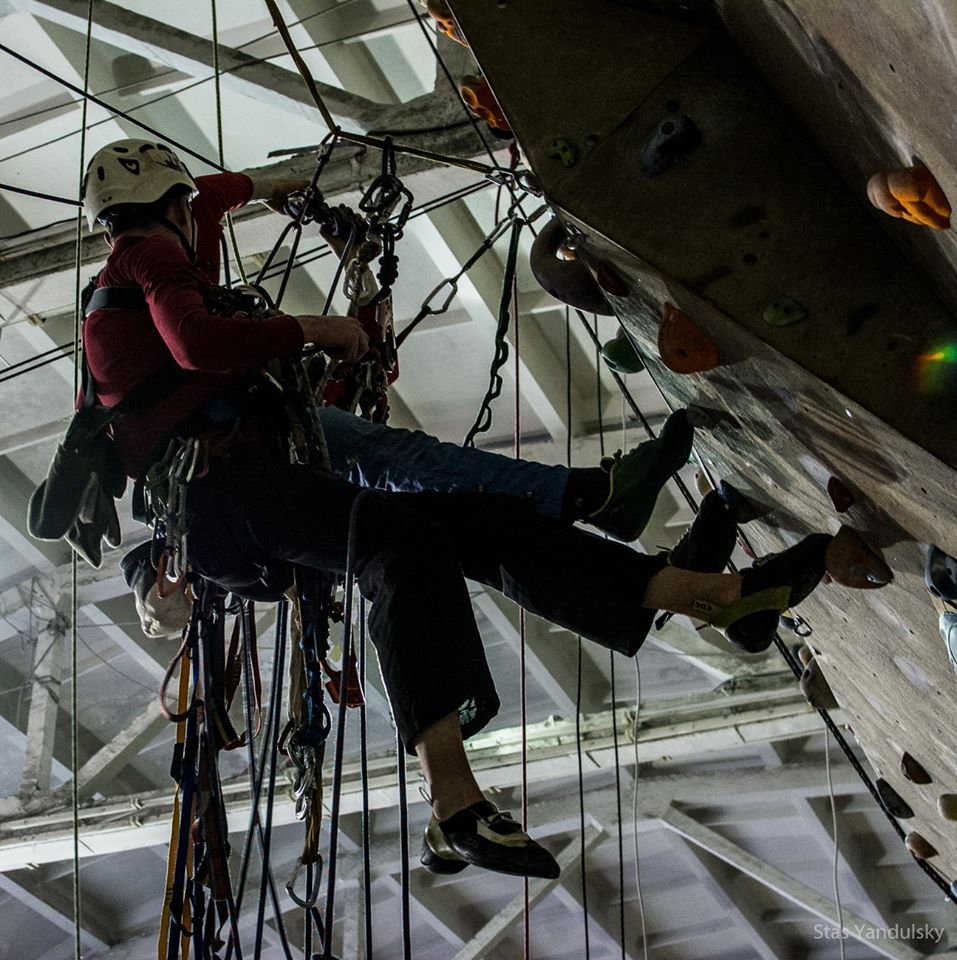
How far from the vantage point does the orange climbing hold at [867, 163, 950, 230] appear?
1395 mm

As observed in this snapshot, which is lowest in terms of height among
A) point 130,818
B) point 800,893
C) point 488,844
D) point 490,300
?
point 488,844

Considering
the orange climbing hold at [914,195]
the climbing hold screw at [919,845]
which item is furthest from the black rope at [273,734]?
the climbing hold screw at [919,845]

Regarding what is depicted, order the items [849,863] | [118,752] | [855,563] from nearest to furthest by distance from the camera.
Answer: [855,563] → [118,752] → [849,863]

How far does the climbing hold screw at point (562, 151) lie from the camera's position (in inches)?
76.5

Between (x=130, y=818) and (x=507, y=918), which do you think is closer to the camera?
(x=130, y=818)

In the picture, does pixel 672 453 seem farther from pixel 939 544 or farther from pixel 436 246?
pixel 436 246

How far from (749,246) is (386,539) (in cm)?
103

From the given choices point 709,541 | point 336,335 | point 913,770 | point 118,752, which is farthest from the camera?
point 118,752

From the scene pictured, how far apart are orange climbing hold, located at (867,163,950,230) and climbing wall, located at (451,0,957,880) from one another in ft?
0.87

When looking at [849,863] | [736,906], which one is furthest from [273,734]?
[736,906]

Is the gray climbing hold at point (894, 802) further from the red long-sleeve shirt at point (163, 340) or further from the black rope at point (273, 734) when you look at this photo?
the red long-sleeve shirt at point (163, 340)

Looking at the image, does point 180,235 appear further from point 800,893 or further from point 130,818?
point 800,893

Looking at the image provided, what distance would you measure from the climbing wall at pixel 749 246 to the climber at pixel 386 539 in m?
0.35

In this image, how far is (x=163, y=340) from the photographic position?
2795 millimetres
